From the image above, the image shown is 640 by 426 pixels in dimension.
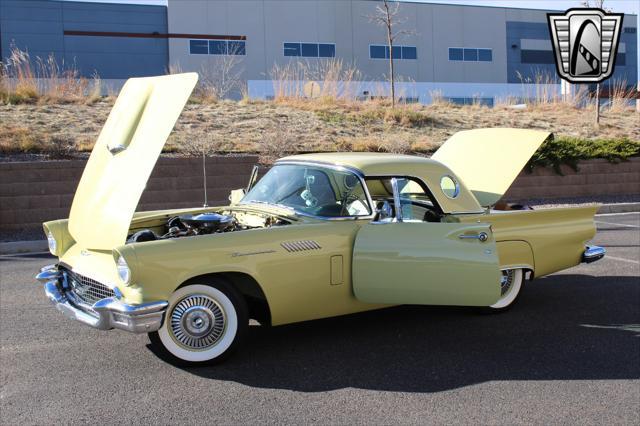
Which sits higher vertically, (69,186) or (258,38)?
(258,38)

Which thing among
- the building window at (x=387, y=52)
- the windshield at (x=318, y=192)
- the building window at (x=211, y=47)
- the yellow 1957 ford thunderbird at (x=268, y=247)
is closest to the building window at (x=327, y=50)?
the building window at (x=387, y=52)

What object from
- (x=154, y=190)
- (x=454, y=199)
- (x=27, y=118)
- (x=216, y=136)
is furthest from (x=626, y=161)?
(x=27, y=118)

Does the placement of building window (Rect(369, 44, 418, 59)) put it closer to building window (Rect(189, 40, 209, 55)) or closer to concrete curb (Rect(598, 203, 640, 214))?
building window (Rect(189, 40, 209, 55))

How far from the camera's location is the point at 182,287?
15.5 feet

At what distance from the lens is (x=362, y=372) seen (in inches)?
189

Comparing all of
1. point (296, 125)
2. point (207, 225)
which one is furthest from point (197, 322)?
point (296, 125)

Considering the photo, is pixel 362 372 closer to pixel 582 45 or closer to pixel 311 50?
pixel 582 45

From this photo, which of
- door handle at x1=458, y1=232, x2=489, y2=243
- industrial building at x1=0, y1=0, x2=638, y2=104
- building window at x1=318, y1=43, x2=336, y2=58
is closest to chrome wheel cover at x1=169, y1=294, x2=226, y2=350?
door handle at x1=458, y1=232, x2=489, y2=243

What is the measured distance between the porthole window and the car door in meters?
0.73

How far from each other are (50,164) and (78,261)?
874 centimetres

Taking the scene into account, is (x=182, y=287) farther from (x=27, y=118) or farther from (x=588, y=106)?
(x=588, y=106)

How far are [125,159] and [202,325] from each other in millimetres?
1510

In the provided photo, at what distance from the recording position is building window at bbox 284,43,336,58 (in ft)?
130

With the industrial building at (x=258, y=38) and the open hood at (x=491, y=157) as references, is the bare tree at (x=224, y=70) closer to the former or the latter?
the industrial building at (x=258, y=38)
